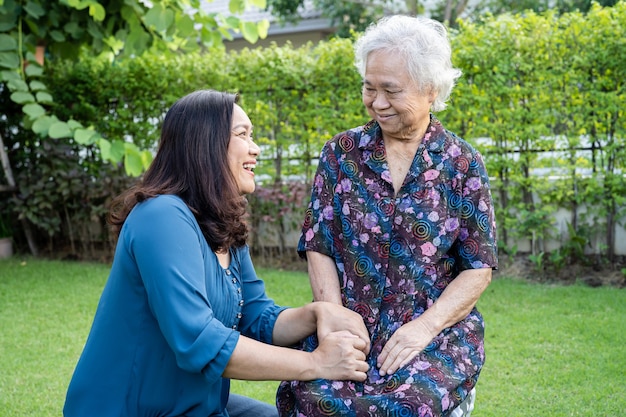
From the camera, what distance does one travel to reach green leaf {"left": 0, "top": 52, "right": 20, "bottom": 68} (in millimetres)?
6807

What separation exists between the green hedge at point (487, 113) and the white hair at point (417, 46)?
13.4 ft

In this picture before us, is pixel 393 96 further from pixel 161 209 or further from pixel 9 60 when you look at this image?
pixel 9 60

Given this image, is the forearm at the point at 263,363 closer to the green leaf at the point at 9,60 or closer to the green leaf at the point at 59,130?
the green leaf at the point at 59,130

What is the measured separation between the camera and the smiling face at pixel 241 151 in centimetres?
234

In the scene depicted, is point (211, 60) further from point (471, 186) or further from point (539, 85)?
point (471, 186)

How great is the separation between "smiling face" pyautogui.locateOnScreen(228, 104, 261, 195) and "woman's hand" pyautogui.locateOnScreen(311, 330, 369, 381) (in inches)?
21.5

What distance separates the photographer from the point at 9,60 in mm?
6852

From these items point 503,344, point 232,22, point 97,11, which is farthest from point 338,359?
point 232,22

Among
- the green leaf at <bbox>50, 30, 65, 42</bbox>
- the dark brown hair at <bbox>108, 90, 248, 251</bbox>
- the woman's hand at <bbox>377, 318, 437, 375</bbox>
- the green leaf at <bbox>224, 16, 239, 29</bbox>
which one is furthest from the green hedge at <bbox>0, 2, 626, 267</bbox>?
the dark brown hair at <bbox>108, 90, 248, 251</bbox>

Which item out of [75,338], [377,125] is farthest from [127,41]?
[377,125]

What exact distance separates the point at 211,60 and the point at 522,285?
12.3ft

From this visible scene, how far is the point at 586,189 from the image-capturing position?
6484 mm

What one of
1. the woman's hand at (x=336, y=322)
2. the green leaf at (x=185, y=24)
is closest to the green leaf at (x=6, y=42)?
the green leaf at (x=185, y=24)

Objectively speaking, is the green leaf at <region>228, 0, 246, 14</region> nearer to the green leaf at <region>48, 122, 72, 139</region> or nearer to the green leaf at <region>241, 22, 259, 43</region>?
the green leaf at <region>241, 22, 259, 43</region>
